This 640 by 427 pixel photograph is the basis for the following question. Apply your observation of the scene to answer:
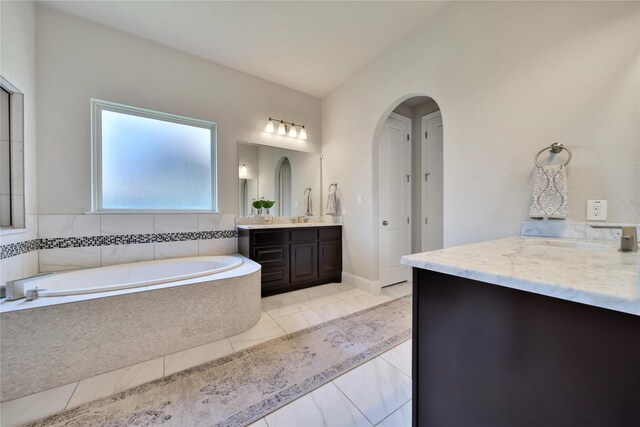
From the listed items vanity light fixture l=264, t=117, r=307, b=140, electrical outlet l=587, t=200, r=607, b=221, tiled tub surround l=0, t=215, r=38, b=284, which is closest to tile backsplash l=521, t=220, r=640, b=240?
electrical outlet l=587, t=200, r=607, b=221

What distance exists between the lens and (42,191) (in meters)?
2.05

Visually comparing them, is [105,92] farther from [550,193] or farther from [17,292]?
[550,193]

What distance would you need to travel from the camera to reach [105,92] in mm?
2287

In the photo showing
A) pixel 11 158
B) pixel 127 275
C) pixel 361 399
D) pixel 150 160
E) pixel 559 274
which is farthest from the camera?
pixel 150 160

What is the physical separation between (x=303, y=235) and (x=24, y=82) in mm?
2751

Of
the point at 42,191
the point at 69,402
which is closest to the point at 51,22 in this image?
the point at 42,191

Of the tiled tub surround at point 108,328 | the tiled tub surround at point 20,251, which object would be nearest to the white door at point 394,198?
the tiled tub surround at point 108,328

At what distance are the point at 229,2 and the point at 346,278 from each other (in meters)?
3.18

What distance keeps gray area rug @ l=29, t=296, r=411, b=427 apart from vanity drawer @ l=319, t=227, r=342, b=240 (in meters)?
1.35

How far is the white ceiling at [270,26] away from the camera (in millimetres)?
2055

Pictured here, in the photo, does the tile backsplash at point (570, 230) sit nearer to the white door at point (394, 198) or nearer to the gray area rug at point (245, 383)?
the gray area rug at point (245, 383)

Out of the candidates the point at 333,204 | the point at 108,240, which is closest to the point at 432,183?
the point at 333,204

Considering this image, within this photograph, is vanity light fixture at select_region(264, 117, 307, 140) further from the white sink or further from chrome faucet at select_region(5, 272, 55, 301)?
the white sink

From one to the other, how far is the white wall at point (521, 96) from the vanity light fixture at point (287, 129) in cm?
132
